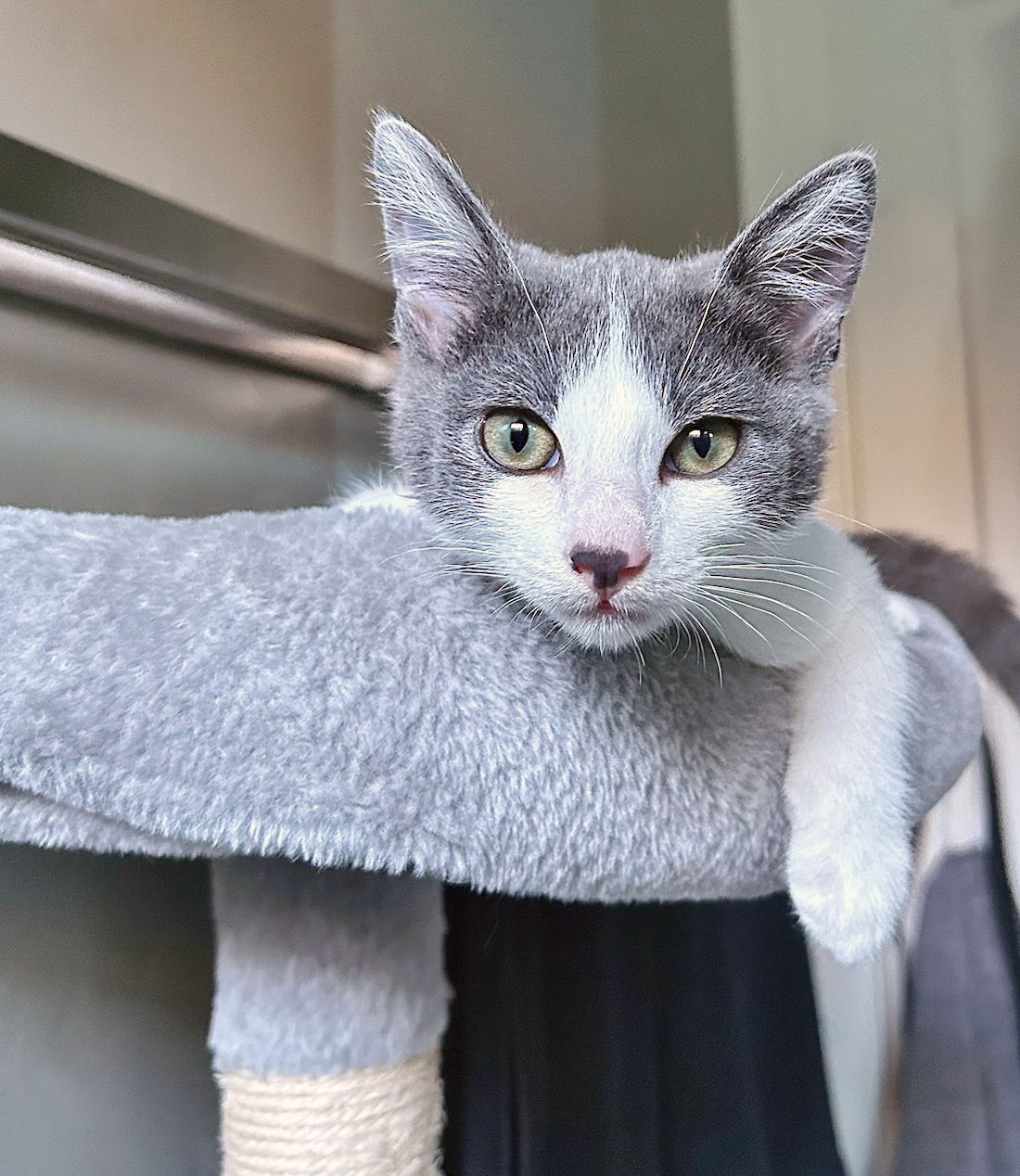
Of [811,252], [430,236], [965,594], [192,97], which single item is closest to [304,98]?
[192,97]

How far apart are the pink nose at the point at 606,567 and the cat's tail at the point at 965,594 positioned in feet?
1.55

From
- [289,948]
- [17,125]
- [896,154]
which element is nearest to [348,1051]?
[289,948]

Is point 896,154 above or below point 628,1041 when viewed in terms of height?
above

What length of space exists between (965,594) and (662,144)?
923 millimetres

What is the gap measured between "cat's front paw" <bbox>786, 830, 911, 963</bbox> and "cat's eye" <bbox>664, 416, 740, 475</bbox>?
21 cm

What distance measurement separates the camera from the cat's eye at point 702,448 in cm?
47

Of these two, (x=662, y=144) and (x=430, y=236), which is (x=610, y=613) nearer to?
(x=430, y=236)

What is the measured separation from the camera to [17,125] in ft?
2.27

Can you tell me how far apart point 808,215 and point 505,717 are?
1.00 ft

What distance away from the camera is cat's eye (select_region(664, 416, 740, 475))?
1.54ft

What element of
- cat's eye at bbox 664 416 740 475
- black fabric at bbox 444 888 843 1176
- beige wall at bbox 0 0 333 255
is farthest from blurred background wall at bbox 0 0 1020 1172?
cat's eye at bbox 664 416 740 475

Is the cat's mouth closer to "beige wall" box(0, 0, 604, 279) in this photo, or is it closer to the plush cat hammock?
the plush cat hammock

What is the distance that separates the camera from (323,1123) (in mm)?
585

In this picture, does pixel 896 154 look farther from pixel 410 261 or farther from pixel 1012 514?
pixel 410 261
